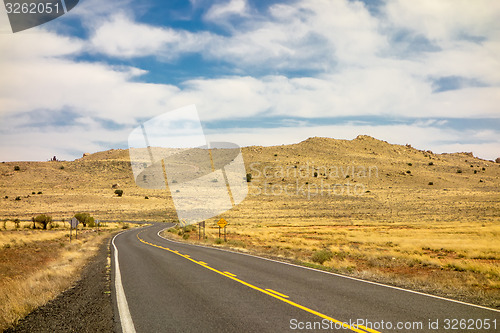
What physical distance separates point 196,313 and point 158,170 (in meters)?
129

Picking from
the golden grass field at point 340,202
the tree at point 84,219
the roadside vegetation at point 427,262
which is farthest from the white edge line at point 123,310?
the tree at point 84,219

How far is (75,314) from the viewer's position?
7461 millimetres

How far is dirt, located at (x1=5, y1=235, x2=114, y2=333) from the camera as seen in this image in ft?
21.4

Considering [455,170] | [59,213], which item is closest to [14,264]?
[59,213]

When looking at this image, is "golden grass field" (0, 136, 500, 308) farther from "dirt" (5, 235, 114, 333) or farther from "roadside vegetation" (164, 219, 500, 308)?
"dirt" (5, 235, 114, 333)

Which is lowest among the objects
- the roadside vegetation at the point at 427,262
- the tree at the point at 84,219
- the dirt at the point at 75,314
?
the tree at the point at 84,219

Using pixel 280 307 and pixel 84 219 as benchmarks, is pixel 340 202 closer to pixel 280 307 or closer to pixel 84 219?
pixel 84 219

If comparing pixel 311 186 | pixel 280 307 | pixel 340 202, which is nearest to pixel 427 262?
pixel 280 307

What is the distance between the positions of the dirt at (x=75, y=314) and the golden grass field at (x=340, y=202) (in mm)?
8721

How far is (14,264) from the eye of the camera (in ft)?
66.3

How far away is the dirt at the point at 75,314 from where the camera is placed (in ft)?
21.4

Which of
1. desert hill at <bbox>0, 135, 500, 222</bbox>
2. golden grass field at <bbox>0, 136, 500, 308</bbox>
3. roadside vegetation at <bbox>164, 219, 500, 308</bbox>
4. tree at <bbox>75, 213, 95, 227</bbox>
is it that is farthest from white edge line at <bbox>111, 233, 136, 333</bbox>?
tree at <bbox>75, 213, 95, 227</bbox>

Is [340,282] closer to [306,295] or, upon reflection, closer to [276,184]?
[306,295]

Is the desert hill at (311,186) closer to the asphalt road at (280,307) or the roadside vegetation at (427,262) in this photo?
the roadside vegetation at (427,262)
